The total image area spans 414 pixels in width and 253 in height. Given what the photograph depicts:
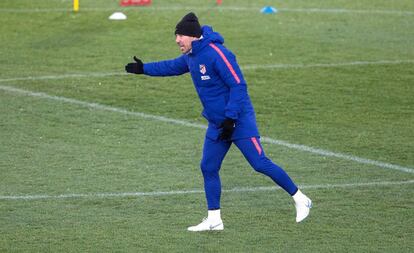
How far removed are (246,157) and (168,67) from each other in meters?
1.15

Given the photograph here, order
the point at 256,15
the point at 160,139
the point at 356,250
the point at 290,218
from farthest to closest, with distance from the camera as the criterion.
→ 1. the point at 256,15
2. the point at 160,139
3. the point at 290,218
4. the point at 356,250

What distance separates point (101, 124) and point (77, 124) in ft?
1.02

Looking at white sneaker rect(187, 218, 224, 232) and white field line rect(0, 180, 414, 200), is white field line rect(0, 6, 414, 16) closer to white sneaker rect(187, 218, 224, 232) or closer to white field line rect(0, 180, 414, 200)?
white field line rect(0, 180, 414, 200)

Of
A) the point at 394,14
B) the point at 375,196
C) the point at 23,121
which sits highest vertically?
the point at 375,196

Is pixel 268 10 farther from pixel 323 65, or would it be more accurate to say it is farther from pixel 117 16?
pixel 323 65

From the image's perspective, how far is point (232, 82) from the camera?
1036 cm

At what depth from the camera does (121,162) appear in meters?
13.3

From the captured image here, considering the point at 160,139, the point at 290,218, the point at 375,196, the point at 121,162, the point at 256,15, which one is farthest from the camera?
the point at 256,15

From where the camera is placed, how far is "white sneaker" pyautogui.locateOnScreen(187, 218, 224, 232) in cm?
1057

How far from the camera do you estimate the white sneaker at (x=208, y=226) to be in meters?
10.6

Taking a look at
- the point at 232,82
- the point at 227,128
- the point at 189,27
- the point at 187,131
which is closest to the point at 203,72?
the point at 232,82

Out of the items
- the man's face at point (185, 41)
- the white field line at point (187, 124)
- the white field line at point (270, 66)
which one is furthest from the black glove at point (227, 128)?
the white field line at point (270, 66)

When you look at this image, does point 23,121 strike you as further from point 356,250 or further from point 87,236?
point 356,250

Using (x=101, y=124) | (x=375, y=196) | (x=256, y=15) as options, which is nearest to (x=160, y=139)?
(x=101, y=124)
